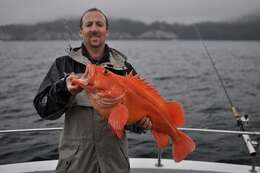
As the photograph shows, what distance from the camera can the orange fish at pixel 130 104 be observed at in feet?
9.22

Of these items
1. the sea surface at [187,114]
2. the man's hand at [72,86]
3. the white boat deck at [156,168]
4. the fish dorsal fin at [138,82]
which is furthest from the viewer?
the sea surface at [187,114]

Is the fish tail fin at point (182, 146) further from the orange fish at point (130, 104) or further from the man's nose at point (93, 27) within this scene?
the man's nose at point (93, 27)

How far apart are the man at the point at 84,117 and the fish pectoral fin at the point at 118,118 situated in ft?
0.98

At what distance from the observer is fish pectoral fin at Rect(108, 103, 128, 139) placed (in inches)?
110

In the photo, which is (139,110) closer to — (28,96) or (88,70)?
(88,70)

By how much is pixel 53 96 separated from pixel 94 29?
2.34 feet

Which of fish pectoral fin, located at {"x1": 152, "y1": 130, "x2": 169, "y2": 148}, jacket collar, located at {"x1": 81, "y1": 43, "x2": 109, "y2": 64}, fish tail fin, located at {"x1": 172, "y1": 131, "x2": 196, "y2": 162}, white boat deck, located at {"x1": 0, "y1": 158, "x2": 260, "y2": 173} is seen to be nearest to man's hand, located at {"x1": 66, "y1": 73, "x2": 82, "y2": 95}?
jacket collar, located at {"x1": 81, "y1": 43, "x2": 109, "y2": 64}

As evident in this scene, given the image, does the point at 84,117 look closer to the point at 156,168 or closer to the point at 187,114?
the point at 156,168

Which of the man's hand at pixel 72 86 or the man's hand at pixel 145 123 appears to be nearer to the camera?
the man's hand at pixel 72 86

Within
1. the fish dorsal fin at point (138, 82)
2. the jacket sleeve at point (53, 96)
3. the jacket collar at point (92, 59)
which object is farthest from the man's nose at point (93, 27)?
the fish dorsal fin at point (138, 82)

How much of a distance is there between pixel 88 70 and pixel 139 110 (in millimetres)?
559

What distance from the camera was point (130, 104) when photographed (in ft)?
9.93

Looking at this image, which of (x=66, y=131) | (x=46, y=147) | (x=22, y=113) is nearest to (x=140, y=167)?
(x=66, y=131)

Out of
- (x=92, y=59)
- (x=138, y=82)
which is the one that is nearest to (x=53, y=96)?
(x=92, y=59)
